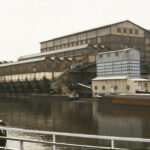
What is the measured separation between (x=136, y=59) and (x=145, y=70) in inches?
612

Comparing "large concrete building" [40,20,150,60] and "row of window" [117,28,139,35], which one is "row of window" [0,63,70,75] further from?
"row of window" [117,28,139,35]

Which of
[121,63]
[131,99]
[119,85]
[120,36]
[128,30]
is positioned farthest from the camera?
[128,30]

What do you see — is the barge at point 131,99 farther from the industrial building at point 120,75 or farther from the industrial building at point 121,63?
the industrial building at point 121,63

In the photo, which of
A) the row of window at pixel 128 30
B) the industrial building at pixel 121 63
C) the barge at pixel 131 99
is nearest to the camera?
the barge at pixel 131 99

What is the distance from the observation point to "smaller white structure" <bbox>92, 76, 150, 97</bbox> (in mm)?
56062

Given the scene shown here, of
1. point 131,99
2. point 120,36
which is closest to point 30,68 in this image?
point 120,36

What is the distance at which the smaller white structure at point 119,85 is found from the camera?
2207 inches

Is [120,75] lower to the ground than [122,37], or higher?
lower

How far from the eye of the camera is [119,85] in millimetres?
58438

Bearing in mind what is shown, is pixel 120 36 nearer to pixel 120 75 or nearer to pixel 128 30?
pixel 128 30

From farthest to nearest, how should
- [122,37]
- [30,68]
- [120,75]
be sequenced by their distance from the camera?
[30,68], [122,37], [120,75]

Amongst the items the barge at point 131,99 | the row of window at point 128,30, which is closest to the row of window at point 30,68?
the row of window at point 128,30

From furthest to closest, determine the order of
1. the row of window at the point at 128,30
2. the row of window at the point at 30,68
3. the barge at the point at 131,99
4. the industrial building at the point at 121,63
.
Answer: the row of window at the point at 128,30 → the row of window at the point at 30,68 → the industrial building at the point at 121,63 → the barge at the point at 131,99

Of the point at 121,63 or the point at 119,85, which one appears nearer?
the point at 119,85
